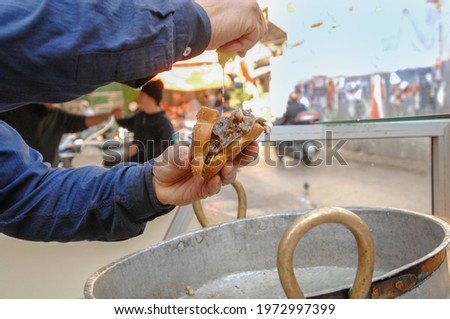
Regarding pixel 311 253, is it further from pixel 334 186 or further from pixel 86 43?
pixel 334 186

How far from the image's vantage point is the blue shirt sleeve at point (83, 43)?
84 centimetres

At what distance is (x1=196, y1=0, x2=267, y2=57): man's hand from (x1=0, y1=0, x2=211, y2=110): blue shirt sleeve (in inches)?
2.7

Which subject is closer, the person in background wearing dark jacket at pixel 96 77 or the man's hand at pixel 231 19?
the person in background wearing dark jacket at pixel 96 77

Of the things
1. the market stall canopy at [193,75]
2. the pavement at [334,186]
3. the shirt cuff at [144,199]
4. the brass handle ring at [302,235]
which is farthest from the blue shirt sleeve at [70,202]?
the market stall canopy at [193,75]

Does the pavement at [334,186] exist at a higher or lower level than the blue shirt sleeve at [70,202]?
lower

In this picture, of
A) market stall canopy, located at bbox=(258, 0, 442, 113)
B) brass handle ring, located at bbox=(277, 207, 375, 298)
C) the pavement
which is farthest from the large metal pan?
the pavement

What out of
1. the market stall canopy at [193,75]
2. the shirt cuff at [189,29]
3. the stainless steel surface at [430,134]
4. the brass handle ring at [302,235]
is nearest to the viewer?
the shirt cuff at [189,29]

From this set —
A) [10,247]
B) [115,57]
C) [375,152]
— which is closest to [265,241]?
[115,57]

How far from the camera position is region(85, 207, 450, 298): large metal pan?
59.2 inches

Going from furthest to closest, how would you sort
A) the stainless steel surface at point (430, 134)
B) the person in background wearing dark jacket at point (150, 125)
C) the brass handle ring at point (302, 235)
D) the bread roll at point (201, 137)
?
the person in background wearing dark jacket at point (150, 125) < the stainless steel surface at point (430, 134) < the bread roll at point (201, 137) < the brass handle ring at point (302, 235)

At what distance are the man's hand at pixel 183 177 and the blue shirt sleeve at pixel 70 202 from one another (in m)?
0.04

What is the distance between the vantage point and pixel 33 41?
2.77 ft

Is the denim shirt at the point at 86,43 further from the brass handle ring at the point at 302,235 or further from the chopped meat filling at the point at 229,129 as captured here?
the brass handle ring at the point at 302,235

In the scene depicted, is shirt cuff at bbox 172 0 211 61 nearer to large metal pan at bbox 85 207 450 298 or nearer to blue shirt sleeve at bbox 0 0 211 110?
blue shirt sleeve at bbox 0 0 211 110
